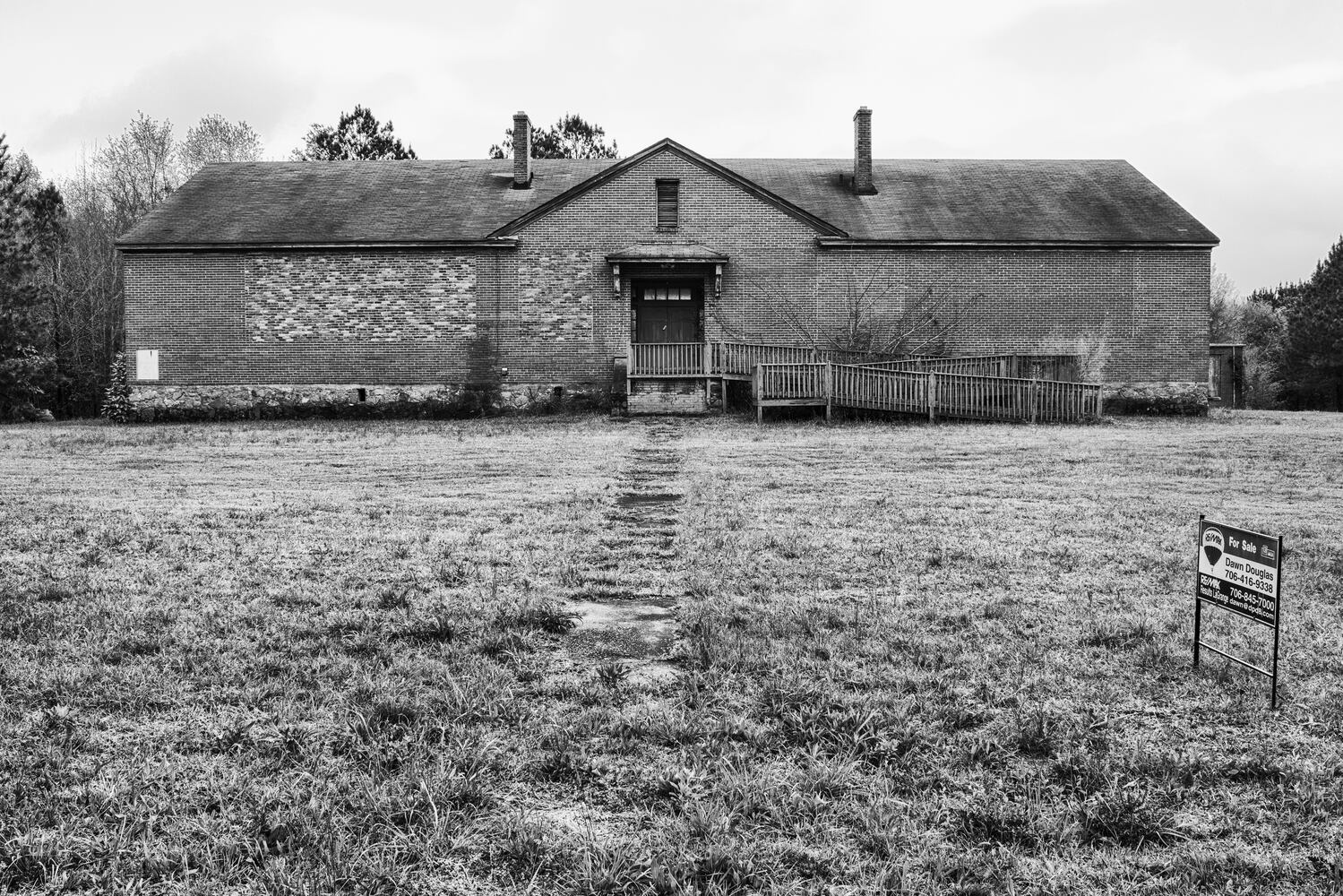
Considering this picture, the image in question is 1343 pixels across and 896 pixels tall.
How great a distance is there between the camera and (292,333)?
2652 cm

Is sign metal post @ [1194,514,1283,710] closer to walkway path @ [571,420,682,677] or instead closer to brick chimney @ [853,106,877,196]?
walkway path @ [571,420,682,677]

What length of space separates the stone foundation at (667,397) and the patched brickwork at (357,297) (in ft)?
18.4

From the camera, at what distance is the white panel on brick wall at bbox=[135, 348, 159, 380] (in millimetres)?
26500

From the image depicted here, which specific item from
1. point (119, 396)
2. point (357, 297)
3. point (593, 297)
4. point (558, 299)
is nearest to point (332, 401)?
point (357, 297)

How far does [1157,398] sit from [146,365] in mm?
26888

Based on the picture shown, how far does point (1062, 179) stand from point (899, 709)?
29.5 metres

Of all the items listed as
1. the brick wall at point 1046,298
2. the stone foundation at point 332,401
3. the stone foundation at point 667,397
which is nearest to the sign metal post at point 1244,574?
the stone foundation at point 667,397

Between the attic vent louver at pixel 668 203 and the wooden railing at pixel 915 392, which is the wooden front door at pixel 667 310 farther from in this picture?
the wooden railing at pixel 915 392

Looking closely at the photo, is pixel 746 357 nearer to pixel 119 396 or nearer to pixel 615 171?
pixel 615 171

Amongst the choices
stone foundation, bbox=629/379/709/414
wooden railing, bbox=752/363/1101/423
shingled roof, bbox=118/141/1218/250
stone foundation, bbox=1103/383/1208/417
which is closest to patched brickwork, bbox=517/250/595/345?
shingled roof, bbox=118/141/1218/250

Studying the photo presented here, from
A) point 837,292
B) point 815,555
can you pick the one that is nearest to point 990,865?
point 815,555

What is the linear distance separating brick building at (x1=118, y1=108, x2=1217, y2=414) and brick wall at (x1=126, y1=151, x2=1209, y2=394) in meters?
0.05

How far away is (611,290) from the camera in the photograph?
26.7 meters

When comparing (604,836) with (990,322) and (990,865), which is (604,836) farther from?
(990,322)
